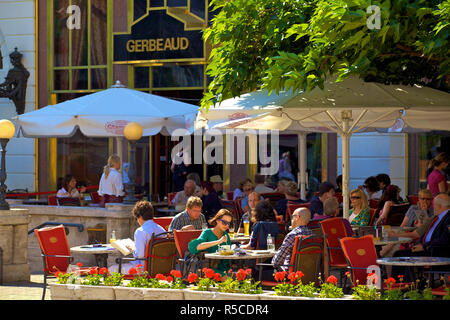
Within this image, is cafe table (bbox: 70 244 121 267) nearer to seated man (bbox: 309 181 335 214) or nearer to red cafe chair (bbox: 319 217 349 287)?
red cafe chair (bbox: 319 217 349 287)

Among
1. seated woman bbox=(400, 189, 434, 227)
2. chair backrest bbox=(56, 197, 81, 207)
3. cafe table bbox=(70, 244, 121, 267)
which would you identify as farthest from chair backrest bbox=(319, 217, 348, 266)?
chair backrest bbox=(56, 197, 81, 207)

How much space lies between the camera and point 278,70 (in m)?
9.17

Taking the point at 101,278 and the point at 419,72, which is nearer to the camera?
the point at 101,278

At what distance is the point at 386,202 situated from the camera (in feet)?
44.1

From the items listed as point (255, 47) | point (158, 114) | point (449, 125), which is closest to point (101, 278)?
point (255, 47)

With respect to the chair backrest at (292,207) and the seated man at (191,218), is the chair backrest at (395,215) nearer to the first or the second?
the chair backrest at (292,207)

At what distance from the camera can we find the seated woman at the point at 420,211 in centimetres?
1227

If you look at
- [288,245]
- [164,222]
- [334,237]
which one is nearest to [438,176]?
[334,237]

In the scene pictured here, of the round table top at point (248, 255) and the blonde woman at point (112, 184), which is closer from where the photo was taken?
the round table top at point (248, 255)

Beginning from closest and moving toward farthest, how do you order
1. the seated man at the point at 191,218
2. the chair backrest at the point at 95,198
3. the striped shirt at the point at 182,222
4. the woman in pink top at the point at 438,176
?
1. the seated man at the point at 191,218
2. the striped shirt at the point at 182,222
3. the woman in pink top at the point at 438,176
4. the chair backrest at the point at 95,198

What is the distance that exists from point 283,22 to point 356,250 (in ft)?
9.96

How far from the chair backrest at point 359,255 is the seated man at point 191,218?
2733 mm

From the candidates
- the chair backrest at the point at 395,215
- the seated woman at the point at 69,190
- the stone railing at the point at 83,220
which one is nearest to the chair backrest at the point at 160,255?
the stone railing at the point at 83,220
